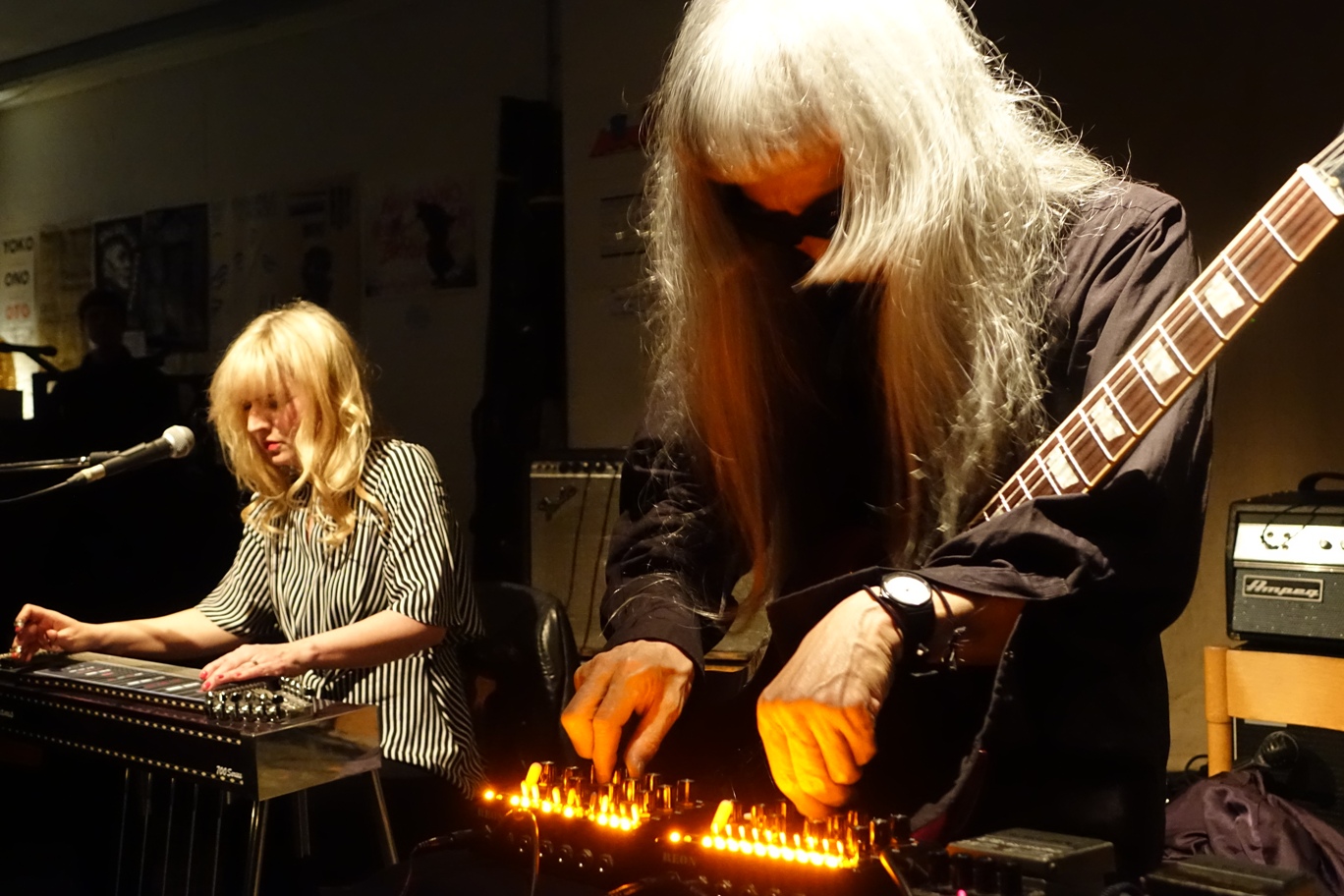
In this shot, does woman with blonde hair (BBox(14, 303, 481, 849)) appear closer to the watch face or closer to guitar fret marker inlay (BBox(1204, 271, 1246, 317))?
the watch face

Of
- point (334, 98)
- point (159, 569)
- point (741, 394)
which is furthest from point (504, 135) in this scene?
point (741, 394)

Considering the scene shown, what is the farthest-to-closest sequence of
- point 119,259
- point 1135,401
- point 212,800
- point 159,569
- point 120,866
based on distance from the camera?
1. point 119,259
2. point 159,569
3. point 120,866
4. point 212,800
5. point 1135,401

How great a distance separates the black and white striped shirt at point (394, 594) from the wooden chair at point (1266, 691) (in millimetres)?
1455

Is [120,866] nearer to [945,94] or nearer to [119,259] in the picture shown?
[945,94]

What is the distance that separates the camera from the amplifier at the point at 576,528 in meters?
3.18

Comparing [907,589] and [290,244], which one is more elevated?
[290,244]

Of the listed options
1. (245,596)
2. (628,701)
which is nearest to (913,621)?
(628,701)

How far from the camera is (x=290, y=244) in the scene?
394 centimetres

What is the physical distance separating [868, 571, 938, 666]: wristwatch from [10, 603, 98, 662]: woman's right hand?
1.89 m

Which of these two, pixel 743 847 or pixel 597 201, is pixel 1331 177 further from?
pixel 597 201

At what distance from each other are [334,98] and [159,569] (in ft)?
5.06

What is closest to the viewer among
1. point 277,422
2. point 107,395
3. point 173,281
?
point 277,422

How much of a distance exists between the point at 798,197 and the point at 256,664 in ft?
4.49

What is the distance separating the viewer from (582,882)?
3.14ft
